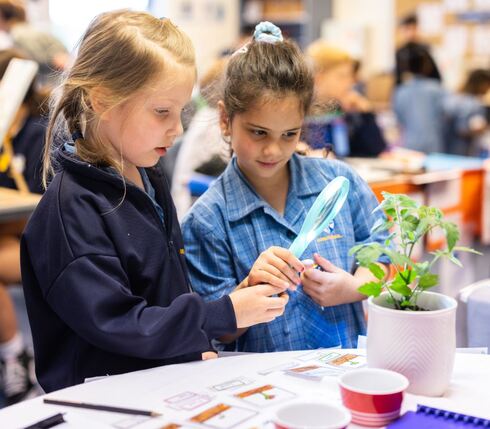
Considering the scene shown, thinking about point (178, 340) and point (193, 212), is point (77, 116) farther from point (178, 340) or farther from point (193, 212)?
point (178, 340)

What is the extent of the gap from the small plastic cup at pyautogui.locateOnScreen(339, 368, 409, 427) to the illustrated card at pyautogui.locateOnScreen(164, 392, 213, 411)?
192 mm

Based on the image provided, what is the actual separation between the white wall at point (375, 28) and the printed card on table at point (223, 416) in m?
6.94

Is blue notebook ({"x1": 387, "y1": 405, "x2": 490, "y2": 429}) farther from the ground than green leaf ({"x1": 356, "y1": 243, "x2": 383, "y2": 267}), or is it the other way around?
green leaf ({"x1": 356, "y1": 243, "x2": 383, "y2": 267})

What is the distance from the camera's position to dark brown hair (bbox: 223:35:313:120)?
4.70 ft

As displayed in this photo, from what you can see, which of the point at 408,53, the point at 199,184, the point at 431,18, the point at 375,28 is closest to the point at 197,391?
the point at 199,184

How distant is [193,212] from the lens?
147cm

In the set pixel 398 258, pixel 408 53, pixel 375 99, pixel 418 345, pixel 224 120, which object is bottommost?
pixel 418 345

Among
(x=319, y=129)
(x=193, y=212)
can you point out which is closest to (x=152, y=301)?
(x=193, y=212)

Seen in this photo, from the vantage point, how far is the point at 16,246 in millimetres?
2973

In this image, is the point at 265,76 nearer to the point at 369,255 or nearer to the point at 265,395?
the point at 369,255

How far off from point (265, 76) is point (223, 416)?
29.3 inches

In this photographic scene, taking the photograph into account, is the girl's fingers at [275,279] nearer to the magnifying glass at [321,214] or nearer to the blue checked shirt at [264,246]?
the magnifying glass at [321,214]

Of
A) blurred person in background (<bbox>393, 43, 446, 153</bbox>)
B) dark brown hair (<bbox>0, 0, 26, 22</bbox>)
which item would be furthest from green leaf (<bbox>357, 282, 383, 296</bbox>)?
blurred person in background (<bbox>393, 43, 446, 153</bbox>)

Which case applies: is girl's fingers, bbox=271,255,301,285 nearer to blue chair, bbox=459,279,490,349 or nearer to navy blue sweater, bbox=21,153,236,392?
navy blue sweater, bbox=21,153,236,392
